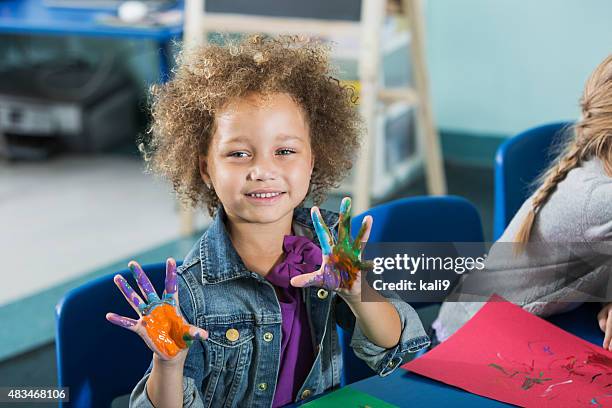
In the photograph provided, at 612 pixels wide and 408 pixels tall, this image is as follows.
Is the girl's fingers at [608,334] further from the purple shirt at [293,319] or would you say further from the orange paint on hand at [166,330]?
the orange paint on hand at [166,330]

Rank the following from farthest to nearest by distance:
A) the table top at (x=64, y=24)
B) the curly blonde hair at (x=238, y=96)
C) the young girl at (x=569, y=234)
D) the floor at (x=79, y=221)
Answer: the table top at (x=64, y=24) → the floor at (x=79, y=221) → the young girl at (x=569, y=234) → the curly blonde hair at (x=238, y=96)

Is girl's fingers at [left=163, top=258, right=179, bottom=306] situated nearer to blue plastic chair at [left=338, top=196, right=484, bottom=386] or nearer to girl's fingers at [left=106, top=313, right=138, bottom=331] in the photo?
girl's fingers at [left=106, top=313, right=138, bottom=331]

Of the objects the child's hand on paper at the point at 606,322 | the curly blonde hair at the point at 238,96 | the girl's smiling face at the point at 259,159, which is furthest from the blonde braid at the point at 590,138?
the girl's smiling face at the point at 259,159

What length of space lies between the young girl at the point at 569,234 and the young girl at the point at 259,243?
0.29 m

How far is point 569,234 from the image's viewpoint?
1.44m

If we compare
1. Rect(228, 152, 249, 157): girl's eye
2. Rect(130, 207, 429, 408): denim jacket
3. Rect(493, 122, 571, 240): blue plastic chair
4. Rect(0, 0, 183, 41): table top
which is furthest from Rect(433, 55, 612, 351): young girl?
Rect(0, 0, 183, 41): table top

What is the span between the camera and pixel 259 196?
1219 millimetres

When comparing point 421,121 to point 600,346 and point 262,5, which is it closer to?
point 262,5

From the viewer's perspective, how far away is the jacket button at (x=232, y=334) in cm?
121

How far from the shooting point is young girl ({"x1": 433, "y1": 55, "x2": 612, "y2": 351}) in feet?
4.66

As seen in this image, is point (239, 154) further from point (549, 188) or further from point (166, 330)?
point (549, 188)

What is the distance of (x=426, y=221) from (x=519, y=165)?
41 centimetres

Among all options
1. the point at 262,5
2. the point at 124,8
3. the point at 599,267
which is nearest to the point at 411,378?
the point at 599,267

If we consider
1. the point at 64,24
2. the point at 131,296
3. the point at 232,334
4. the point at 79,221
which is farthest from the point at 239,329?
the point at 64,24
